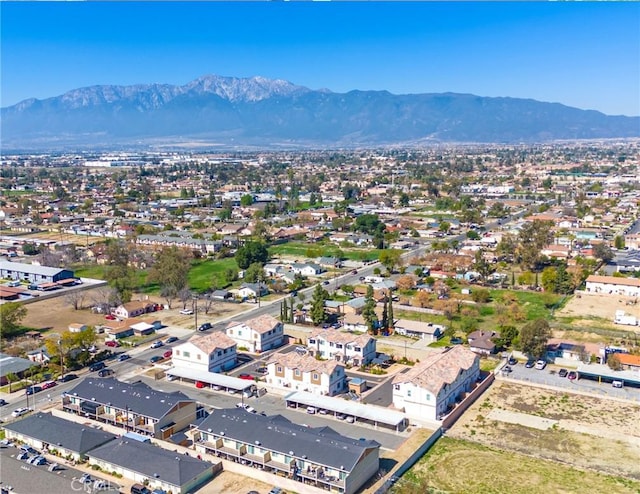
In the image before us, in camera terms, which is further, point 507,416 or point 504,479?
point 507,416

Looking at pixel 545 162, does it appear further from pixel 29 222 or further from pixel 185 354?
pixel 185 354

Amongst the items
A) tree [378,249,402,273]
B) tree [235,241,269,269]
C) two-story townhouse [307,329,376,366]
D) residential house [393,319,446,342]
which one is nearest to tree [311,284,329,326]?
two-story townhouse [307,329,376,366]

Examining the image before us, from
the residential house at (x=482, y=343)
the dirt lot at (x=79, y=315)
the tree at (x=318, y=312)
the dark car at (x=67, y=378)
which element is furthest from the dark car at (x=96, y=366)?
the residential house at (x=482, y=343)

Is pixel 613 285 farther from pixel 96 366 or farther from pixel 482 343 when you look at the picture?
pixel 96 366

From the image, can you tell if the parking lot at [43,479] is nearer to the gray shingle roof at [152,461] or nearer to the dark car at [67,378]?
the gray shingle roof at [152,461]

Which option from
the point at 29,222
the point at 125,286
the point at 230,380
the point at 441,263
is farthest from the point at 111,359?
the point at 29,222

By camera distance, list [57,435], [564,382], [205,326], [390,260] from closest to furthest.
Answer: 1. [57,435]
2. [564,382]
3. [205,326]
4. [390,260]

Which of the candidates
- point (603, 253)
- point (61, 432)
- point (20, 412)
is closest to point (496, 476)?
point (61, 432)
